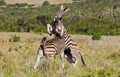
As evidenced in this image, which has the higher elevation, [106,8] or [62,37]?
[62,37]

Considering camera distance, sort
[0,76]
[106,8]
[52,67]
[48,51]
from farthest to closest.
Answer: [106,8]
[52,67]
[48,51]
[0,76]

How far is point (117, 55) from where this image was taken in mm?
16469

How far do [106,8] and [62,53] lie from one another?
11876 centimetres

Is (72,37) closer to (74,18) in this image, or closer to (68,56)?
(68,56)

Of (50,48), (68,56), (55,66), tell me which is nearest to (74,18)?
(68,56)

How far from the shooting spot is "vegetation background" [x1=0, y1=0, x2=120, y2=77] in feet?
32.7

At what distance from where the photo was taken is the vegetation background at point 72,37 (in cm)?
996

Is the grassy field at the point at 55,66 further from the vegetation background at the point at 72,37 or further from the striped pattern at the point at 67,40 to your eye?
the striped pattern at the point at 67,40

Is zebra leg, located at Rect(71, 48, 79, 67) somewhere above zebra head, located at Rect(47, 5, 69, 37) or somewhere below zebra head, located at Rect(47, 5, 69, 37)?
below

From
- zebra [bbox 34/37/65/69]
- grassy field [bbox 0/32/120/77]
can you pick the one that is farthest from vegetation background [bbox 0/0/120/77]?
zebra [bbox 34/37/65/69]

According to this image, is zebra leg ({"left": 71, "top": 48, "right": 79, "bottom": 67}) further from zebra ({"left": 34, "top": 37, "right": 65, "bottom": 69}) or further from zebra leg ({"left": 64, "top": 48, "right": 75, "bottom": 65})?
zebra ({"left": 34, "top": 37, "right": 65, "bottom": 69})

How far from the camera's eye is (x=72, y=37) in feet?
138

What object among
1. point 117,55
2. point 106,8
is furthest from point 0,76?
point 106,8

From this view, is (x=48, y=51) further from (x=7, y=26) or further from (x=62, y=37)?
(x=7, y=26)
